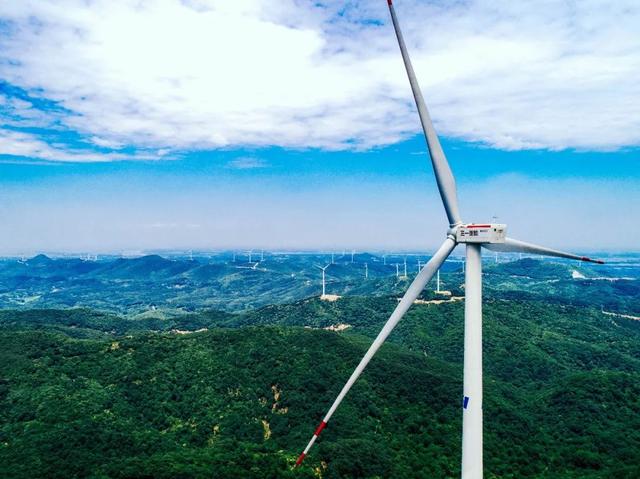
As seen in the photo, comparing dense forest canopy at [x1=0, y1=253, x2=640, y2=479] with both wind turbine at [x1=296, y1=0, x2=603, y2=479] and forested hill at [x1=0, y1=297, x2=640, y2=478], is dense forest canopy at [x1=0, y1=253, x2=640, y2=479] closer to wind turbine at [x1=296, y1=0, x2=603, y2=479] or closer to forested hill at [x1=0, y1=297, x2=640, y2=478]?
forested hill at [x1=0, y1=297, x2=640, y2=478]

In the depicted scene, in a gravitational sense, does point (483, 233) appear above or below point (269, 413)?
above

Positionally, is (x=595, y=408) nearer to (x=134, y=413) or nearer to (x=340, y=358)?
(x=340, y=358)

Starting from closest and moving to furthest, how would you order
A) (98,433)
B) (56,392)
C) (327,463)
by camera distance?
1. (327,463)
2. (98,433)
3. (56,392)

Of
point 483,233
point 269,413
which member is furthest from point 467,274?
point 269,413

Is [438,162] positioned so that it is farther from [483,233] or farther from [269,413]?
[269,413]

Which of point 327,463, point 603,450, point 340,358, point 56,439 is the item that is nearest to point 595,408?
point 603,450

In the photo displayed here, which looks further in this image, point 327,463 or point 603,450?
point 603,450

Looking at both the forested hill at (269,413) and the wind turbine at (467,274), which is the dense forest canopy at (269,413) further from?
the wind turbine at (467,274)
